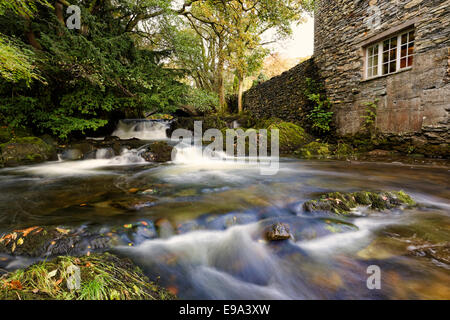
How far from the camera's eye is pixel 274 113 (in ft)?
42.0

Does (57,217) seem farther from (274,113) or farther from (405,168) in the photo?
(274,113)

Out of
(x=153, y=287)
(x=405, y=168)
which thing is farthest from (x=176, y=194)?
(x=405, y=168)

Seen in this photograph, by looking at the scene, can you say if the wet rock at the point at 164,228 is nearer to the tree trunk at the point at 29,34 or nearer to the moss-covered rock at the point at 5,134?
the moss-covered rock at the point at 5,134

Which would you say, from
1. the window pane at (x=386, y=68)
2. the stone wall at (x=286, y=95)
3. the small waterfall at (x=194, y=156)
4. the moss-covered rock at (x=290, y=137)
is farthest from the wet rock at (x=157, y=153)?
the window pane at (x=386, y=68)

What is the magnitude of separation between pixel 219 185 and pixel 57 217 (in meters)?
2.72

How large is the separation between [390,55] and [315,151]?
3.73 meters

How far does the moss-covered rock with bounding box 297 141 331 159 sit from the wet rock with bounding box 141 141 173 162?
506 cm

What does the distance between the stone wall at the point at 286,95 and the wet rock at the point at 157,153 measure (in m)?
6.67

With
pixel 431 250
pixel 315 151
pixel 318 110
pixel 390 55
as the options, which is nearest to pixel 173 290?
pixel 431 250

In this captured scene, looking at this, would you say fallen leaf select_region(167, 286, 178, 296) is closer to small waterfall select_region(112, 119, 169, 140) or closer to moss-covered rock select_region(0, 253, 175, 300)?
moss-covered rock select_region(0, 253, 175, 300)

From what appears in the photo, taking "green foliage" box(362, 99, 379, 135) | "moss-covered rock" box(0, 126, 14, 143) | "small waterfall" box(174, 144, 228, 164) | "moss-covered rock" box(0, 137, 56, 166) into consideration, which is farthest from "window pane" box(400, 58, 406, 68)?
"moss-covered rock" box(0, 126, 14, 143)

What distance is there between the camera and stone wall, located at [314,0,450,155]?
5355 mm

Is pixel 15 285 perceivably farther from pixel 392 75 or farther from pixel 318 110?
pixel 318 110
